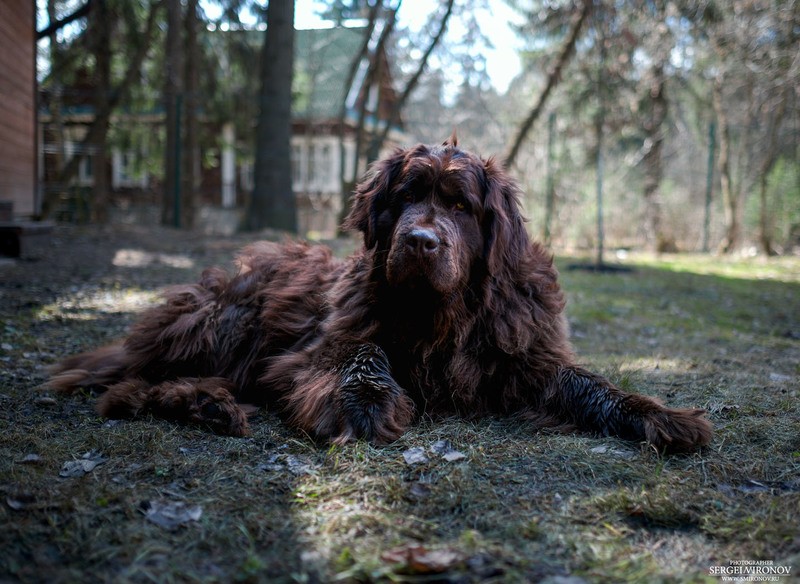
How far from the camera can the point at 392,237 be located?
3.67 m

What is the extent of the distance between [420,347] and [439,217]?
730 mm

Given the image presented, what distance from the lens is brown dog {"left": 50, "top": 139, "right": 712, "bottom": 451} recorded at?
11.1 ft

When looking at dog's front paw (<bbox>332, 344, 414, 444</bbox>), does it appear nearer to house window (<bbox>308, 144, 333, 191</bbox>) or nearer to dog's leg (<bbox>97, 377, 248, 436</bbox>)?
dog's leg (<bbox>97, 377, 248, 436</bbox>)

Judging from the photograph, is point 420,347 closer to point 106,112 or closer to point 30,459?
point 30,459

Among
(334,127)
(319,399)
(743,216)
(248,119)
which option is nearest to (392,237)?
(319,399)

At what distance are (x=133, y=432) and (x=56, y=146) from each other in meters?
16.3

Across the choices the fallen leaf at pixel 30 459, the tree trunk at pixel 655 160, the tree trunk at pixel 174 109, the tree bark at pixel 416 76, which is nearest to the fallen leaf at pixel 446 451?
the fallen leaf at pixel 30 459

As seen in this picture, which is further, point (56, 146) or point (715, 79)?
point (715, 79)

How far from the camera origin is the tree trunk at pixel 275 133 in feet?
44.1

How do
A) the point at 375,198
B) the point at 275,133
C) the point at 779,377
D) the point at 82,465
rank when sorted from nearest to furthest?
the point at 82,465 → the point at 375,198 → the point at 779,377 → the point at 275,133

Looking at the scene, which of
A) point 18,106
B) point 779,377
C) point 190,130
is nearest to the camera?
point 779,377

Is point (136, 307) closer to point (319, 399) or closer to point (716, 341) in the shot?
point (319, 399)

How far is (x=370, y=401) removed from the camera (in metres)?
3.37

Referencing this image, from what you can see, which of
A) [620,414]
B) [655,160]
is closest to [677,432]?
[620,414]
